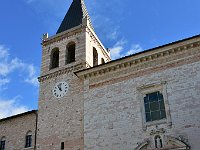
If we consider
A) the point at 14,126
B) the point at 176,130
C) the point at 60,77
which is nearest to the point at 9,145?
the point at 14,126

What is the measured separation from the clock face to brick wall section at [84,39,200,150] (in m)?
1.81

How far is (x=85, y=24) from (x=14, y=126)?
815 cm

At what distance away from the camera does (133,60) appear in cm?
1689

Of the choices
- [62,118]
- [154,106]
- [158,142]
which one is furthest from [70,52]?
[158,142]

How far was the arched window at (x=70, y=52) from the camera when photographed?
69.2 ft

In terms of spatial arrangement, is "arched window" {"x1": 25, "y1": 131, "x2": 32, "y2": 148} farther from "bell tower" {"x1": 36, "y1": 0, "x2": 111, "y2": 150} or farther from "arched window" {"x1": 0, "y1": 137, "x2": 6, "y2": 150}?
"arched window" {"x1": 0, "y1": 137, "x2": 6, "y2": 150}

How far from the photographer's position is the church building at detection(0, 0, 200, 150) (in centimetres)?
1466

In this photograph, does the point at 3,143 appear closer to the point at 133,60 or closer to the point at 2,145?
the point at 2,145

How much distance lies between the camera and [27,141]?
→ 19.6m

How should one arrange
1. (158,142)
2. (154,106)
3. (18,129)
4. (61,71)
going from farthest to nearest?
(18,129) < (61,71) < (154,106) < (158,142)

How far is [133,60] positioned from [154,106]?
9.23ft

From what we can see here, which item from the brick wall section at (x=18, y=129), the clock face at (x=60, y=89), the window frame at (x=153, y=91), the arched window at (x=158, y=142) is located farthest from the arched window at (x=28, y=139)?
the arched window at (x=158, y=142)

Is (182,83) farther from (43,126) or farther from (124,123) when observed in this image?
(43,126)

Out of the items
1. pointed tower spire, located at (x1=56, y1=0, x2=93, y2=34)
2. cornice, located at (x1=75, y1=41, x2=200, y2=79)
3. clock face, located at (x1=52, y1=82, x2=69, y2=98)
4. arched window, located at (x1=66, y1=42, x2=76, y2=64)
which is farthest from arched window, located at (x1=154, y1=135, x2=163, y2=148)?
pointed tower spire, located at (x1=56, y1=0, x2=93, y2=34)
